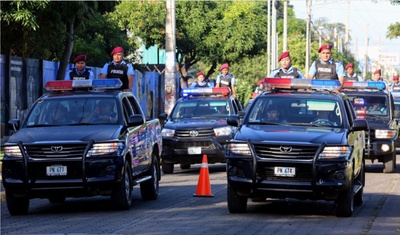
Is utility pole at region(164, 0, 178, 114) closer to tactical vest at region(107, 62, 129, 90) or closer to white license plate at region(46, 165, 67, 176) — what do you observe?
tactical vest at region(107, 62, 129, 90)

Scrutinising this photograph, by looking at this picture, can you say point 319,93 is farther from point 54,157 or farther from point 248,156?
point 54,157

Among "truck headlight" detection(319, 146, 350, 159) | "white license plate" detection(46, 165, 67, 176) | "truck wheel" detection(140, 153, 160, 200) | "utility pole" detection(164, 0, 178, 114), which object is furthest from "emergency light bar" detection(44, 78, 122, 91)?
"utility pole" detection(164, 0, 178, 114)

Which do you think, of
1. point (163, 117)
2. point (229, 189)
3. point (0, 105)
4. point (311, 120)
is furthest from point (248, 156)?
point (0, 105)

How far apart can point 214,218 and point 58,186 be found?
7.47 ft

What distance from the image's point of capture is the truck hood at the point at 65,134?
13656mm

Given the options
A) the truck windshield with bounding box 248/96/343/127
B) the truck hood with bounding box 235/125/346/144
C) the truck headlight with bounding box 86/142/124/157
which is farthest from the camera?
the truck windshield with bounding box 248/96/343/127

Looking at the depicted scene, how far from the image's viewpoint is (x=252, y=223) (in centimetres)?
1250

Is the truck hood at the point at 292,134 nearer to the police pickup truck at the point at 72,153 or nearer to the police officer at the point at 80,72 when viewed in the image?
the police pickup truck at the point at 72,153

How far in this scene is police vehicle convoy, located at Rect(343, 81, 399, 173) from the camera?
22016mm

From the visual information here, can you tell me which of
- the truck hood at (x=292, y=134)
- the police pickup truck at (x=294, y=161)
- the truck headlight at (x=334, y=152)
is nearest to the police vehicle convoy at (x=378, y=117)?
the police pickup truck at (x=294, y=161)

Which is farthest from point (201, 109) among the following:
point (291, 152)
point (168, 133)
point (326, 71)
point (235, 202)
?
point (291, 152)

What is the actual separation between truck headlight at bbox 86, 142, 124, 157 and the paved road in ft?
2.88

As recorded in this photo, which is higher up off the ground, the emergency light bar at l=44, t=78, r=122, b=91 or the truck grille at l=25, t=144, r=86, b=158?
the emergency light bar at l=44, t=78, r=122, b=91

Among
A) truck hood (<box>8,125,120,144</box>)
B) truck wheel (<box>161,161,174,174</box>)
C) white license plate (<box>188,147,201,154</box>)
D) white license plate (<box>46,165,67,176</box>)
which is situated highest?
truck hood (<box>8,125,120,144</box>)
